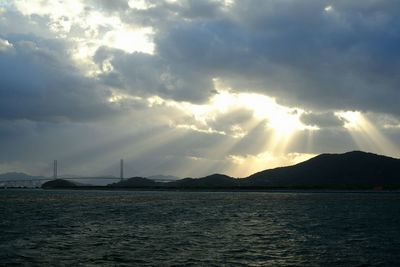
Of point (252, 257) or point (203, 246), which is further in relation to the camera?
point (203, 246)

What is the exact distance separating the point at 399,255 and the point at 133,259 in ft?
69.5

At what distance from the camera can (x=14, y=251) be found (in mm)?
40688

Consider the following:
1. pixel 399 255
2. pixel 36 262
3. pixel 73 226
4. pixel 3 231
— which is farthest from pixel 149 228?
pixel 399 255

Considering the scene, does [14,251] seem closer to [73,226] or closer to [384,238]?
[73,226]

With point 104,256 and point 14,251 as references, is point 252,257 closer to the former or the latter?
point 104,256

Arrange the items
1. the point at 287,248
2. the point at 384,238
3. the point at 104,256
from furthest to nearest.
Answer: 1. the point at 384,238
2. the point at 287,248
3. the point at 104,256

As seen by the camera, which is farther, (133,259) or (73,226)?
(73,226)

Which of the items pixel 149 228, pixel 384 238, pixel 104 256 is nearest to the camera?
pixel 104 256

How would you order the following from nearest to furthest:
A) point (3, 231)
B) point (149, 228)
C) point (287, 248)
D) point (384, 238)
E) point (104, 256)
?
point (104, 256) → point (287, 248) → point (384, 238) → point (3, 231) → point (149, 228)

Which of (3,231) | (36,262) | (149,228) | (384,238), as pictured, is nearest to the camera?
(36,262)

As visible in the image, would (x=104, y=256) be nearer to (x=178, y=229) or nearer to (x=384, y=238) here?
(x=178, y=229)

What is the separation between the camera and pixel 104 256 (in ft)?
126

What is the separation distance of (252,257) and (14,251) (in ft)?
64.0

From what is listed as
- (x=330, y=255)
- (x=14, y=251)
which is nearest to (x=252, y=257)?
(x=330, y=255)
